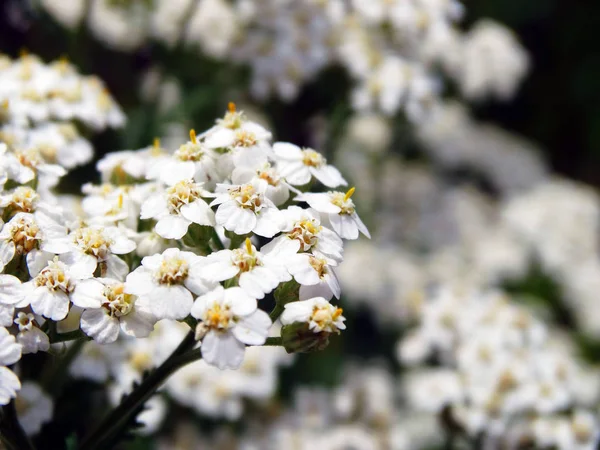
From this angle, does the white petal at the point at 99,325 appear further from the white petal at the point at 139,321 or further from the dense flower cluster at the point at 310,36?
the dense flower cluster at the point at 310,36

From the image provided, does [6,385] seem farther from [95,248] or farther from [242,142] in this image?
[242,142]

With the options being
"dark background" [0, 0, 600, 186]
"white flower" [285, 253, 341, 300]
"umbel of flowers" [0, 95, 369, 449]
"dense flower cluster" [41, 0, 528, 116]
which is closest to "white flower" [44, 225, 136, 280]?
"umbel of flowers" [0, 95, 369, 449]

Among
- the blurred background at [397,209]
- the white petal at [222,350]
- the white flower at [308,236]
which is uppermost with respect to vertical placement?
the blurred background at [397,209]

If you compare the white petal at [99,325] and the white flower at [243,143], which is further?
the white flower at [243,143]

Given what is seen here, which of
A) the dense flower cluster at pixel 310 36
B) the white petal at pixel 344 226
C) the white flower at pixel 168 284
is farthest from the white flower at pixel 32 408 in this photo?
the dense flower cluster at pixel 310 36

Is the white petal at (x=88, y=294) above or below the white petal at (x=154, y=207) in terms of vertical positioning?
below

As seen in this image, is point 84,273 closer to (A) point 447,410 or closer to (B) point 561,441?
(A) point 447,410

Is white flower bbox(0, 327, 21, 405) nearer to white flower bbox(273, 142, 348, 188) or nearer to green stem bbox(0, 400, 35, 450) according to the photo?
green stem bbox(0, 400, 35, 450)
